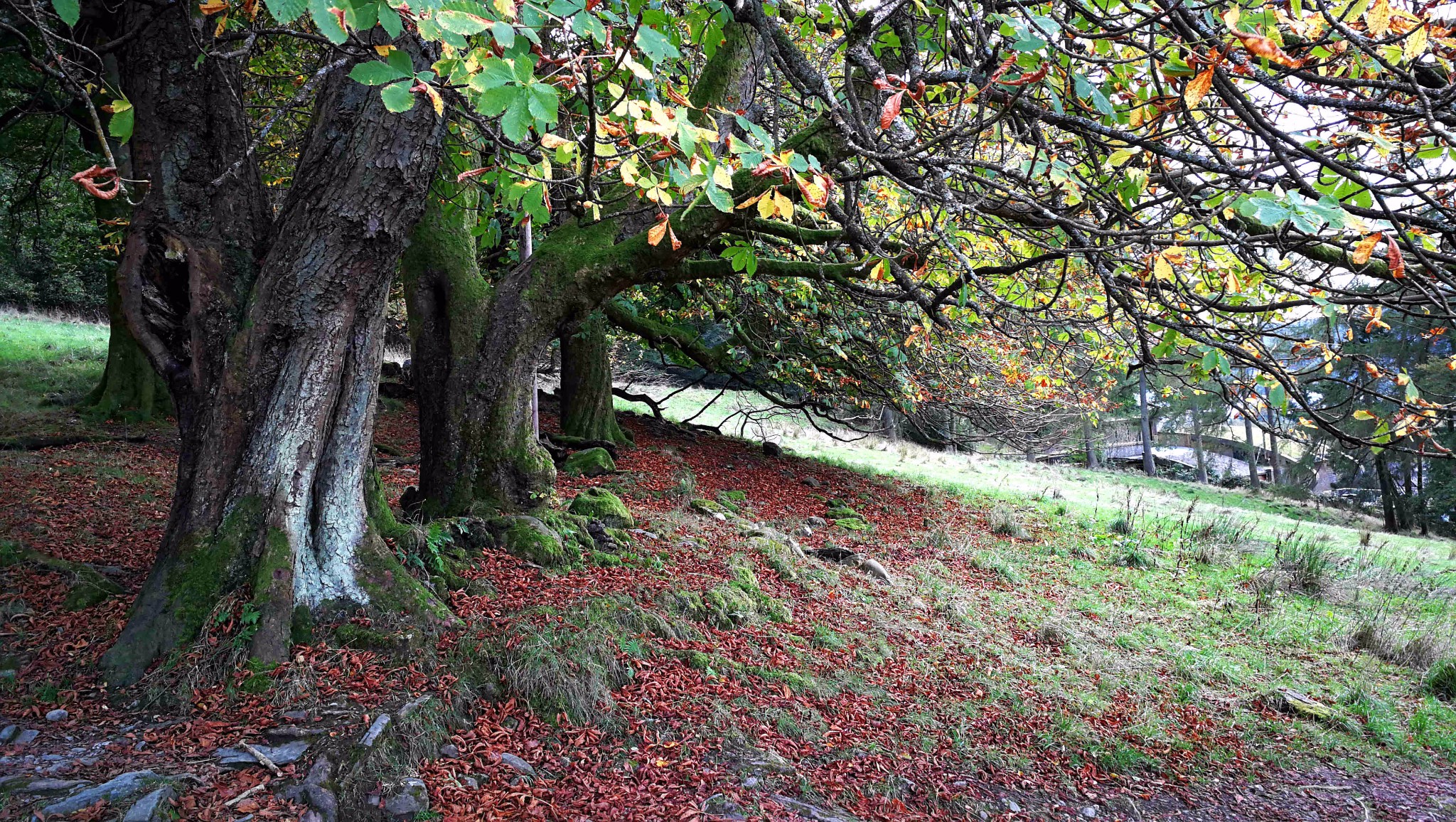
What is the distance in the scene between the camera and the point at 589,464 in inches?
342

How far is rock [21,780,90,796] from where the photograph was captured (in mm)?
2482

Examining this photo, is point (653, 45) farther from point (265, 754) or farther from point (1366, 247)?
point (265, 754)

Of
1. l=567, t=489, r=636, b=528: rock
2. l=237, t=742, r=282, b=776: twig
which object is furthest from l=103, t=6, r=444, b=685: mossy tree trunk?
l=567, t=489, r=636, b=528: rock

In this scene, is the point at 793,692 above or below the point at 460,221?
below

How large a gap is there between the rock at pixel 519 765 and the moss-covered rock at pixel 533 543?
1928 mm

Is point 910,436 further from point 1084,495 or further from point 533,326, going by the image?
point 533,326

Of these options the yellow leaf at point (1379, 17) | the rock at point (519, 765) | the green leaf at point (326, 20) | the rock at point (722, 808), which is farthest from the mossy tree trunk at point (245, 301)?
the yellow leaf at point (1379, 17)

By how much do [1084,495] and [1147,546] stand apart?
5.82m

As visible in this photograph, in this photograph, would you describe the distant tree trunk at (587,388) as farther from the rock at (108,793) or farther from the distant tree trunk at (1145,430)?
the distant tree trunk at (1145,430)

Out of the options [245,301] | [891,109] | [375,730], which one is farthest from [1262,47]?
[245,301]

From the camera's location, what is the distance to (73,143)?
326 inches

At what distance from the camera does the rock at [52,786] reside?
2.48m

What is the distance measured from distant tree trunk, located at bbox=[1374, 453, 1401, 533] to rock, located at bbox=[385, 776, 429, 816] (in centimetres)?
2217

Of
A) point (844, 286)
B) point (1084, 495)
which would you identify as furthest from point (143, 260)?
point (1084, 495)
